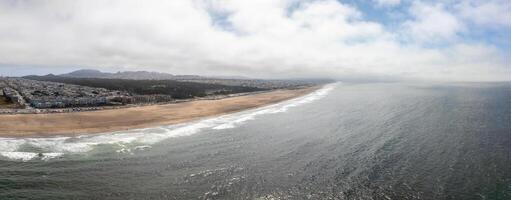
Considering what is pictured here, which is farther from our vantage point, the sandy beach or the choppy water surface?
the sandy beach

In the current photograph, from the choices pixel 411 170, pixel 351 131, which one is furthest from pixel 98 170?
pixel 351 131

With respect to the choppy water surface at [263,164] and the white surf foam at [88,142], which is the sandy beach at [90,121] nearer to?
the white surf foam at [88,142]

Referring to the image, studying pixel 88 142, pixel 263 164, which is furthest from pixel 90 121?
pixel 263 164

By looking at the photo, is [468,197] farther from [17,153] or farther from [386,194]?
[17,153]

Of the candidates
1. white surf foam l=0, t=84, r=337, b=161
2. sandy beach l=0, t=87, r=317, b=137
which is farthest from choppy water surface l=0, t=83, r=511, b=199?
sandy beach l=0, t=87, r=317, b=137

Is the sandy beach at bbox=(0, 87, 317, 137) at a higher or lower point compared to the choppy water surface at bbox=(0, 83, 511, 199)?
higher

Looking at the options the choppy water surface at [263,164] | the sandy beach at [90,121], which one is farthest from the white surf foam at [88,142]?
the sandy beach at [90,121]

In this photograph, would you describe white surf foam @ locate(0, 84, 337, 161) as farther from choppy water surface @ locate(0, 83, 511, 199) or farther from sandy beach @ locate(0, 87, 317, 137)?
sandy beach @ locate(0, 87, 317, 137)

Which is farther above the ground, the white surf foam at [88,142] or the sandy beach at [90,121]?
the sandy beach at [90,121]
